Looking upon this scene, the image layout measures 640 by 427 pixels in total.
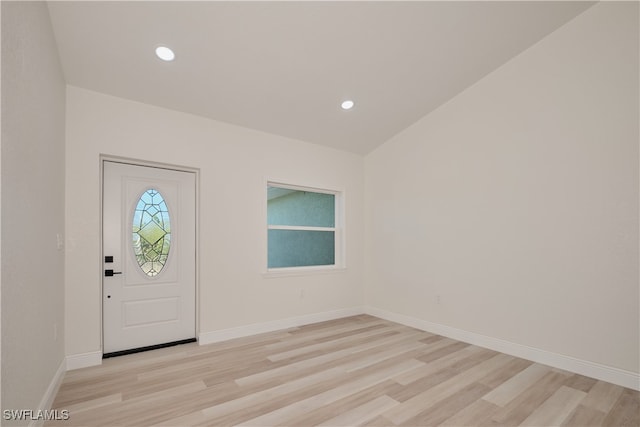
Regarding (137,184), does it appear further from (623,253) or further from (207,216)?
(623,253)

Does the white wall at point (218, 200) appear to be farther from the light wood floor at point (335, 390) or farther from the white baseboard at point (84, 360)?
the light wood floor at point (335, 390)

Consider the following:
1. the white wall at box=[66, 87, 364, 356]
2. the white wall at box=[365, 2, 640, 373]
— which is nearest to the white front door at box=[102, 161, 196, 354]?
the white wall at box=[66, 87, 364, 356]

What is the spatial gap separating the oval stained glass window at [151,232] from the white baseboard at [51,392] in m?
1.09

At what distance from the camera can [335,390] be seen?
8.57ft

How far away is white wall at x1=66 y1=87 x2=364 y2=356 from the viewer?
312cm

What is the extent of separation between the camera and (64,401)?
2.44m

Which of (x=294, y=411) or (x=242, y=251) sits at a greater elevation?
(x=242, y=251)

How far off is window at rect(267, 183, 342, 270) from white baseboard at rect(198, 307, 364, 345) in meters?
0.78

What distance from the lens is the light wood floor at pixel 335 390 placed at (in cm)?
223

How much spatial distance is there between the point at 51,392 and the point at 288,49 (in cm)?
351

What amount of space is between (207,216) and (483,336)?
356 cm

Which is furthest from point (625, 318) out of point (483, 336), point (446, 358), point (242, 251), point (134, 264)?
point (134, 264)

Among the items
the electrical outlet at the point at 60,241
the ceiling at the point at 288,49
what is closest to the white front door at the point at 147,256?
the electrical outlet at the point at 60,241

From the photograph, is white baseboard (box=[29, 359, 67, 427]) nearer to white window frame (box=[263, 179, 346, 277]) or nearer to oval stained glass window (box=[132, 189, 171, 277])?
oval stained glass window (box=[132, 189, 171, 277])
